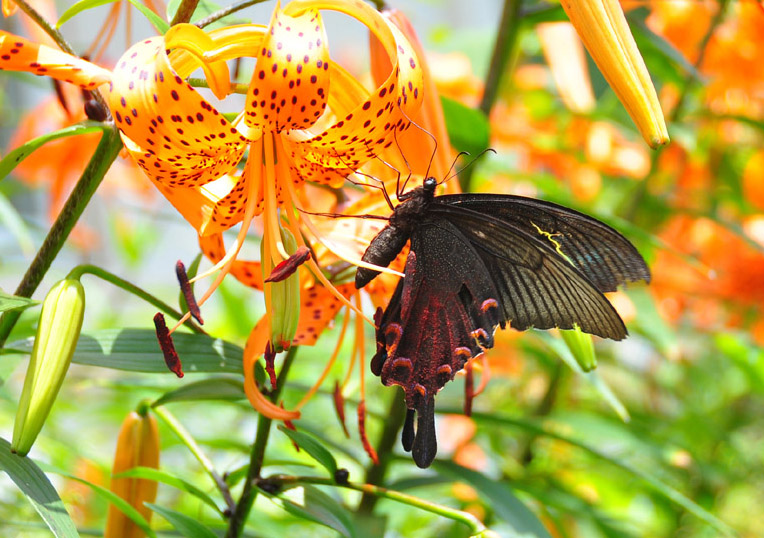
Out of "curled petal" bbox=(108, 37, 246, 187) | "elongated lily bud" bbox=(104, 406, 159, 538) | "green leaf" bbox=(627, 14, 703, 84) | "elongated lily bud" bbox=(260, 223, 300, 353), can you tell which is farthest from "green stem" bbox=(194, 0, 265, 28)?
"green leaf" bbox=(627, 14, 703, 84)

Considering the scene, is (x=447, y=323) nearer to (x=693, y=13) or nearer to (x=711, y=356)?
(x=693, y=13)

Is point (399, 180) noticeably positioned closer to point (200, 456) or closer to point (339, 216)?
point (339, 216)

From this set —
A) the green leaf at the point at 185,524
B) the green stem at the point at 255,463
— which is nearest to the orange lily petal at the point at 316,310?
the green stem at the point at 255,463

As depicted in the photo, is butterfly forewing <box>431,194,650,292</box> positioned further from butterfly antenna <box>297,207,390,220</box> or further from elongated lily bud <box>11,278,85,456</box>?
elongated lily bud <box>11,278,85,456</box>

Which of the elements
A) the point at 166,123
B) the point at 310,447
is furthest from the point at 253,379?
the point at 166,123

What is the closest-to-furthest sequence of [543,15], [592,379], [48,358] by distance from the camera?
[48,358] < [592,379] < [543,15]

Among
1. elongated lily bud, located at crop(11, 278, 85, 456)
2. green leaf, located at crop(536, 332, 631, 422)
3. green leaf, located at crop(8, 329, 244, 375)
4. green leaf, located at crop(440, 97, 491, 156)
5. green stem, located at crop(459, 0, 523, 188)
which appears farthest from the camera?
green stem, located at crop(459, 0, 523, 188)

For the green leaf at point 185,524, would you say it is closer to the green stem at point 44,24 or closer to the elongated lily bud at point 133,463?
the elongated lily bud at point 133,463
